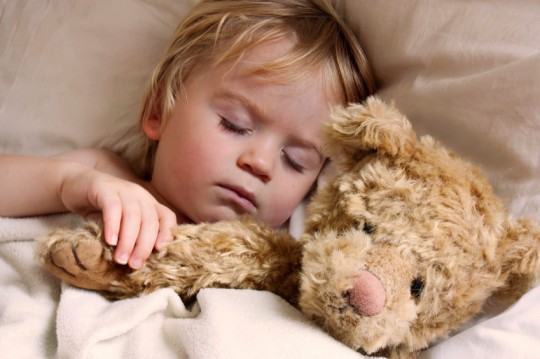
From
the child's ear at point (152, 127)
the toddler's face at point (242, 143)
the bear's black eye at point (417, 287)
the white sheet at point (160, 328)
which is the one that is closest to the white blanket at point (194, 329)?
the white sheet at point (160, 328)

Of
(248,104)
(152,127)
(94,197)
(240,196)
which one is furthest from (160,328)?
(152,127)

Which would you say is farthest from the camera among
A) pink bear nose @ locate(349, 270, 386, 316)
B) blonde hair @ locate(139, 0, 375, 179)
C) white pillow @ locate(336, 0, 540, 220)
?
blonde hair @ locate(139, 0, 375, 179)

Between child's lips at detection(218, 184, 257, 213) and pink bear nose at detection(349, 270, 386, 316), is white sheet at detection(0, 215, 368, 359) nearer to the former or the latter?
pink bear nose at detection(349, 270, 386, 316)

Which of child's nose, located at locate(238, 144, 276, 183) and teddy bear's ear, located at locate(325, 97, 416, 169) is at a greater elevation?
teddy bear's ear, located at locate(325, 97, 416, 169)

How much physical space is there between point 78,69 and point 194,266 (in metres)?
0.80

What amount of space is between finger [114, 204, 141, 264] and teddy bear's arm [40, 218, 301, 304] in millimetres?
15

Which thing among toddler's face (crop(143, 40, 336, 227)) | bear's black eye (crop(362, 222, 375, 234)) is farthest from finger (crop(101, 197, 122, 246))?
bear's black eye (crop(362, 222, 375, 234))

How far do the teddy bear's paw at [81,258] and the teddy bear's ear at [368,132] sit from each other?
1.13 feet

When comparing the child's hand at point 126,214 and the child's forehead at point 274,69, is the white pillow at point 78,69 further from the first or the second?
the child's hand at point 126,214

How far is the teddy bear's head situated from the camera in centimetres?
64

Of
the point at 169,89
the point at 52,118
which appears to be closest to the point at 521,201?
the point at 169,89

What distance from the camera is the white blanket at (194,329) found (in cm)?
67

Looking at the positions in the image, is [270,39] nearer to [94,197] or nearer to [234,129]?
[234,129]

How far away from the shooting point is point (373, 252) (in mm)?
656
